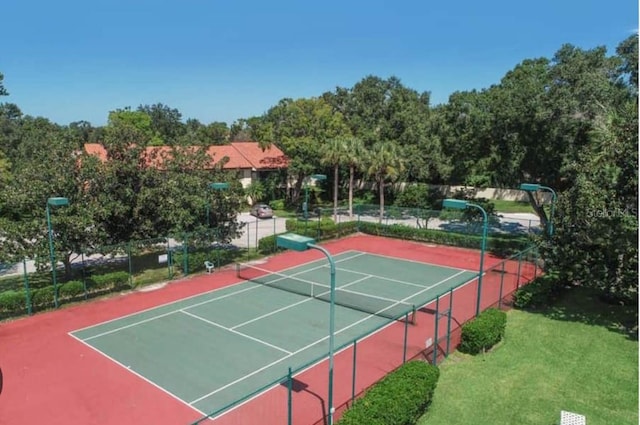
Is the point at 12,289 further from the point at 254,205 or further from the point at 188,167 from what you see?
the point at 254,205

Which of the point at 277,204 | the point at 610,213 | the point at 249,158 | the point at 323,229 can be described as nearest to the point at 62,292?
the point at 323,229

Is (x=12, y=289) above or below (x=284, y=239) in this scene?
below

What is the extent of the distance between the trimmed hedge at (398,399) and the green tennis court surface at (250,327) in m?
4.03

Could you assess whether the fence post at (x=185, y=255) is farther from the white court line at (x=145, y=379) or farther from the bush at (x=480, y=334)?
the bush at (x=480, y=334)

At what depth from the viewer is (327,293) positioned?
22.9 meters

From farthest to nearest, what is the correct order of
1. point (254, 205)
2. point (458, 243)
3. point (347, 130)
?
point (254, 205) < point (347, 130) < point (458, 243)

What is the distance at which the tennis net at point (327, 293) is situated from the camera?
20.6 metres

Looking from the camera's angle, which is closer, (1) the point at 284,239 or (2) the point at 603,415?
(1) the point at 284,239

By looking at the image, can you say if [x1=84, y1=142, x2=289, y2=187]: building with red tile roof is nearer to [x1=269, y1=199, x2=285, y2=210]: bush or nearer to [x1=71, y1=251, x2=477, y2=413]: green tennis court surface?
[x1=269, y1=199, x2=285, y2=210]: bush

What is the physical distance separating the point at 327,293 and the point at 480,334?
8.60m

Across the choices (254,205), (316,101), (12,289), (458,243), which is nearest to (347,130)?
(316,101)

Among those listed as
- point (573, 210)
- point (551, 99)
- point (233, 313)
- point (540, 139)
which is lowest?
point (233, 313)

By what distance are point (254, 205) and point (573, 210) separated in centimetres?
3617

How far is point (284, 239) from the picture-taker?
1070 centimetres
